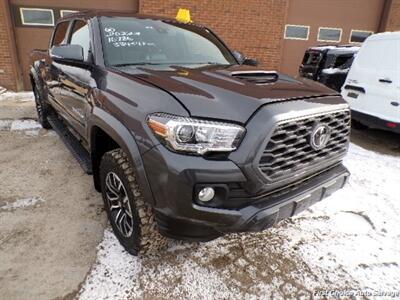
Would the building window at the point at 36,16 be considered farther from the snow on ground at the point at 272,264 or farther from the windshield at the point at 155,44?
the snow on ground at the point at 272,264

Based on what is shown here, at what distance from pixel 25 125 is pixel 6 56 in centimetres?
354

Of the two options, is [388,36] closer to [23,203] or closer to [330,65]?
[330,65]

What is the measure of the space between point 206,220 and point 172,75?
3.69ft

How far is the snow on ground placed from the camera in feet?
7.07

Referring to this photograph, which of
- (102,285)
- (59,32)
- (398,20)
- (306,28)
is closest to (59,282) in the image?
(102,285)

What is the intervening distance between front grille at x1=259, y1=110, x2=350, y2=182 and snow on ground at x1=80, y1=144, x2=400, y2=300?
803mm

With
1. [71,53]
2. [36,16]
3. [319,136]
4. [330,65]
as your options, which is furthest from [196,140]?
[36,16]

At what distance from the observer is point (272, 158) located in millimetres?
1882

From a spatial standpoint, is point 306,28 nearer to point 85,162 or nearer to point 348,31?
point 348,31

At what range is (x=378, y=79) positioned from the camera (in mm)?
5176

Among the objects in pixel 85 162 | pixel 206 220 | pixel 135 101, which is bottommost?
pixel 85 162

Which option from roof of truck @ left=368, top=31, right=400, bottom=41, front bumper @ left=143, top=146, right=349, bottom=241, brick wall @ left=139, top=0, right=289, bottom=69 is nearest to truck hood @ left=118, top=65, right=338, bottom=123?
front bumper @ left=143, top=146, right=349, bottom=241

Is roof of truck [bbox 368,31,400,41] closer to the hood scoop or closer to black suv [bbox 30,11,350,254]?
black suv [bbox 30,11,350,254]

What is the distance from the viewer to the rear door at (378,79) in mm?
4926
